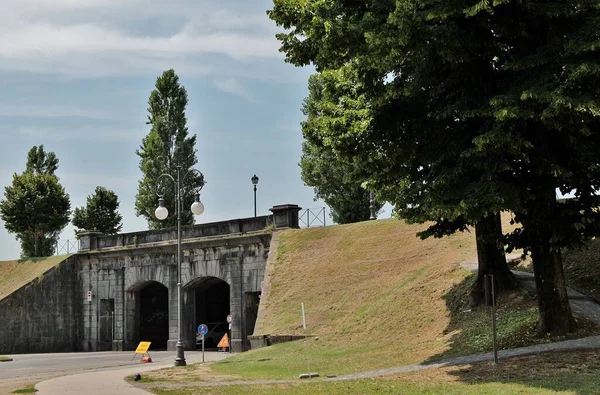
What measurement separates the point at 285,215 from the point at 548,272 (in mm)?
20587

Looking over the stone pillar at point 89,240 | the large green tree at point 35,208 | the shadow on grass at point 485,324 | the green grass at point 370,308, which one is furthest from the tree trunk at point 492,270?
the large green tree at point 35,208

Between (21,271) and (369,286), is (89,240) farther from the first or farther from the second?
(369,286)

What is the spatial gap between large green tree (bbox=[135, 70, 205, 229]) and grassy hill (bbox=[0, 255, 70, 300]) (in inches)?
314

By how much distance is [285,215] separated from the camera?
37.0 metres

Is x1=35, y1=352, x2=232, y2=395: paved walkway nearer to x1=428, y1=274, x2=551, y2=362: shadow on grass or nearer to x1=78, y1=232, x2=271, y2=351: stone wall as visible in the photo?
x1=428, y1=274, x2=551, y2=362: shadow on grass

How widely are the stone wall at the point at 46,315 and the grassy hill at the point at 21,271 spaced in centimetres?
76

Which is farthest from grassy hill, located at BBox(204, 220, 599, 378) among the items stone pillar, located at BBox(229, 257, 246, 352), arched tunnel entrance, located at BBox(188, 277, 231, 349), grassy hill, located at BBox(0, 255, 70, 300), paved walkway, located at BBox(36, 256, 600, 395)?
grassy hill, located at BBox(0, 255, 70, 300)

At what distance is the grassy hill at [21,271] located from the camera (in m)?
46.3

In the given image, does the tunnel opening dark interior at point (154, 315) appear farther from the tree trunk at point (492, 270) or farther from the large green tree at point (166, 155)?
the tree trunk at point (492, 270)

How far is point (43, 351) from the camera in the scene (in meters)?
44.8

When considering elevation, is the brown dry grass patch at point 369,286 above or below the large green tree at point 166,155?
below

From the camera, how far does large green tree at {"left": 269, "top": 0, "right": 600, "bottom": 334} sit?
Result: 48.8 feet

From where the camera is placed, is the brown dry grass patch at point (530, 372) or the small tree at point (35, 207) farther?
the small tree at point (35, 207)

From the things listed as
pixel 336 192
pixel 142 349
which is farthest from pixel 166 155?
pixel 142 349
